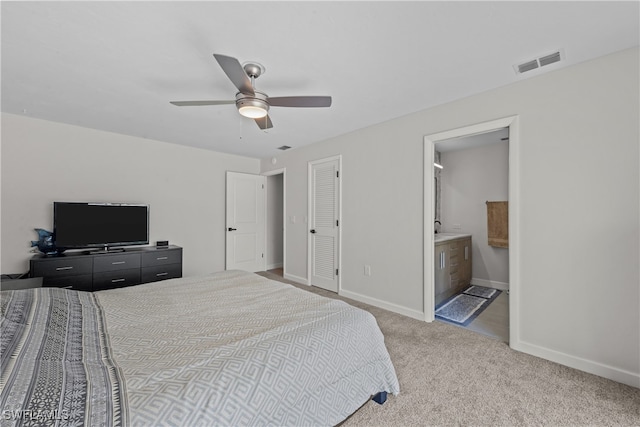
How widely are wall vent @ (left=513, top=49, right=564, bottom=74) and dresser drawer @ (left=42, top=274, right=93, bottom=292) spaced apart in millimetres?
4882

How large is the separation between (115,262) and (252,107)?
286 centimetres

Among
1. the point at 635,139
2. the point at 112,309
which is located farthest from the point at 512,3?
the point at 112,309

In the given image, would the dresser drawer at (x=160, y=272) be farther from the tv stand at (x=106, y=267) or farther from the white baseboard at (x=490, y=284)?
the white baseboard at (x=490, y=284)

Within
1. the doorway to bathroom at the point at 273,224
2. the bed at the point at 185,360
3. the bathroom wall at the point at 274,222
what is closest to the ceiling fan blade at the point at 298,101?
the bed at the point at 185,360

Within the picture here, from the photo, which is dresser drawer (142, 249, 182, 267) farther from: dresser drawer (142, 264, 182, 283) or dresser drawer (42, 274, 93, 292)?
dresser drawer (42, 274, 93, 292)

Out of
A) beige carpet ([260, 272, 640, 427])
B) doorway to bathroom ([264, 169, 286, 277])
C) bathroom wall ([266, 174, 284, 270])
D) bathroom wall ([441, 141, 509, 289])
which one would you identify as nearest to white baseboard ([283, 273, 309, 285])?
doorway to bathroom ([264, 169, 286, 277])

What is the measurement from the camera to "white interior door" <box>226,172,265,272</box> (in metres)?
5.04

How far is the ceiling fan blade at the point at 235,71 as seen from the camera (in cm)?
155

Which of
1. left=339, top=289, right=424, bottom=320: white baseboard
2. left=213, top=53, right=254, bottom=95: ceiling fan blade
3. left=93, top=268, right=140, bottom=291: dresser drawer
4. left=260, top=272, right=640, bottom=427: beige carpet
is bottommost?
left=260, top=272, right=640, bottom=427: beige carpet

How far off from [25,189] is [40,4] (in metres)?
2.79

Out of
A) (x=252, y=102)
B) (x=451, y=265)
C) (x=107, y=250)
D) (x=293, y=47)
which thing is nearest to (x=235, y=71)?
(x=252, y=102)

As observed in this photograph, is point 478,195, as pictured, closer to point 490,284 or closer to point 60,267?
point 490,284

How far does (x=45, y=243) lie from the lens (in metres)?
3.20

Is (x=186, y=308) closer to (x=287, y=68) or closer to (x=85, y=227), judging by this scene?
(x=287, y=68)
